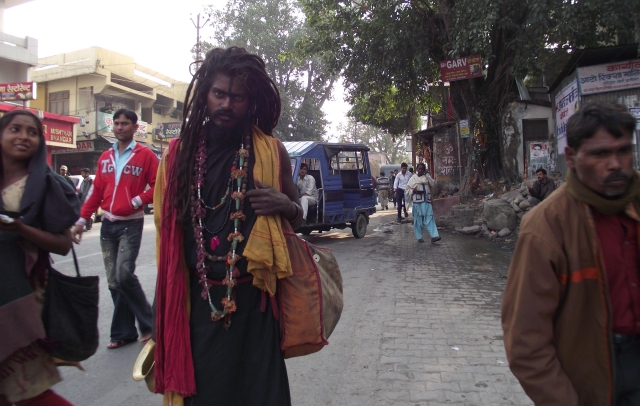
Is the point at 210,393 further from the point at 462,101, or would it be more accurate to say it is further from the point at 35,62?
the point at 35,62

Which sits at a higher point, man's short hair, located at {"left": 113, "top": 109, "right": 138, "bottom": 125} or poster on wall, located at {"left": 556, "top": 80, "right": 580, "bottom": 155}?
poster on wall, located at {"left": 556, "top": 80, "right": 580, "bottom": 155}

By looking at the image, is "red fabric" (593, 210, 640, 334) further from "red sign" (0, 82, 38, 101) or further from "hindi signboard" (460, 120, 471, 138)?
"red sign" (0, 82, 38, 101)

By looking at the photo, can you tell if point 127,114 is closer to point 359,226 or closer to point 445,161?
point 359,226

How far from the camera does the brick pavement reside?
3477mm

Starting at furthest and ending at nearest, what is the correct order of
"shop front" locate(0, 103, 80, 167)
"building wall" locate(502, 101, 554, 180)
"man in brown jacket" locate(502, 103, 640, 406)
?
"shop front" locate(0, 103, 80, 167)
"building wall" locate(502, 101, 554, 180)
"man in brown jacket" locate(502, 103, 640, 406)

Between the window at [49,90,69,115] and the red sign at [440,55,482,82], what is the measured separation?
21037 mm

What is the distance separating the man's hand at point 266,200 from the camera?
2018 millimetres

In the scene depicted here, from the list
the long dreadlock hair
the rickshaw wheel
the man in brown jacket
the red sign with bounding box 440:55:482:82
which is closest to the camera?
the man in brown jacket

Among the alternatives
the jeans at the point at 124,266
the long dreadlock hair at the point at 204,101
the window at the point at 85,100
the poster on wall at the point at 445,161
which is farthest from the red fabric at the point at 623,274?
the window at the point at 85,100

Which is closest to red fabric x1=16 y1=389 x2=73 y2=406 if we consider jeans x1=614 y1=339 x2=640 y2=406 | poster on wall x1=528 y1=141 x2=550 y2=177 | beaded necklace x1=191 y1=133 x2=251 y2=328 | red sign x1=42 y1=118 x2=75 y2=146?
beaded necklace x1=191 y1=133 x2=251 y2=328

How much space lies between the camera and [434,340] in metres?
4.61

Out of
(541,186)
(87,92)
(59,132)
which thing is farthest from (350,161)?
(87,92)

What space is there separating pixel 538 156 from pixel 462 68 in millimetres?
4016

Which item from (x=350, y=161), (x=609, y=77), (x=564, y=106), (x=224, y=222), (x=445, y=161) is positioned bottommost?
(x=224, y=222)
